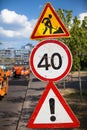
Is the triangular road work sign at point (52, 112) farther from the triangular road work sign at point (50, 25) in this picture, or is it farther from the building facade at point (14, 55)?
the building facade at point (14, 55)

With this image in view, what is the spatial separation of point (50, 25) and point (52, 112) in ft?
4.09

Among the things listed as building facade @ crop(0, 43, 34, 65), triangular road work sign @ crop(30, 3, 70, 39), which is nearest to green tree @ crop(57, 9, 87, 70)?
triangular road work sign @ crop(30, 3, 70, 39)

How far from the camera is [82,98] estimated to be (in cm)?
1722

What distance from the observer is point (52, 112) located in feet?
17.0

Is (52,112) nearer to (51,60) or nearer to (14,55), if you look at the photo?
(51,60)

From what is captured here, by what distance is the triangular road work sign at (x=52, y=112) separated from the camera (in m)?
5.14

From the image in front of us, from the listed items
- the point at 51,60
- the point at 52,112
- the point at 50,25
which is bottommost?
the point at 52,112

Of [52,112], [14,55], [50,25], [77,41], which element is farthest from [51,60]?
[14,55]

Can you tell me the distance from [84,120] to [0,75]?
31.1ft

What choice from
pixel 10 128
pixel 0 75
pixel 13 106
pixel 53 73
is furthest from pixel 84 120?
pixel 0 75

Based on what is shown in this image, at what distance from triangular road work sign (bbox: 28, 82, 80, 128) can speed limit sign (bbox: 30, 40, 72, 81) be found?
161 millimetres

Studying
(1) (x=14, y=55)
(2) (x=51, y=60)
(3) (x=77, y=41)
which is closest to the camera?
(2) (x=51, y=60)

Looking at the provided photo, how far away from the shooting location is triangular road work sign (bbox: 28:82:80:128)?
5.14 m

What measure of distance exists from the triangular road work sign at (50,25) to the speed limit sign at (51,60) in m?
0.16
